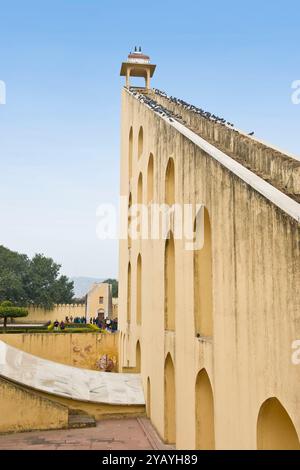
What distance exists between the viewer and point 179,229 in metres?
8.17

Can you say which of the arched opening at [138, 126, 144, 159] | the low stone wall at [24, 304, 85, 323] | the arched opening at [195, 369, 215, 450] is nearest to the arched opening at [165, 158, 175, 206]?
the arched opening at [195, 369, 215, 450]

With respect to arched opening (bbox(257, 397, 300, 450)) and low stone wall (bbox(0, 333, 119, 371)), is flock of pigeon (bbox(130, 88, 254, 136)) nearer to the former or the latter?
arched opening (bbox(257, 397, 300, 450))

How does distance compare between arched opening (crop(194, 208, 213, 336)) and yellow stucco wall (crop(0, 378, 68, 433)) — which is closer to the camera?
arched opening (crop(194, 208, 213, 336))

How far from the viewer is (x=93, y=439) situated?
9.33 meters

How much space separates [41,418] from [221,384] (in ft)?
20.1

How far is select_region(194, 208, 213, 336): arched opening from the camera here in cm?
676

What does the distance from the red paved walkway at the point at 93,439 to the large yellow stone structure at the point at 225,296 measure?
398 millimetres

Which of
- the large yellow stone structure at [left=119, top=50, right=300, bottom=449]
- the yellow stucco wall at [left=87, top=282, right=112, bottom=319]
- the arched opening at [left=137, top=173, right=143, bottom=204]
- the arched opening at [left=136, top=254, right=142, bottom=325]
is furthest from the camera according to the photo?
the yellow stucco wall at [left=87, top=282, right=112, bottom=319]

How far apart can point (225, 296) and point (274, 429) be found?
1.54 m

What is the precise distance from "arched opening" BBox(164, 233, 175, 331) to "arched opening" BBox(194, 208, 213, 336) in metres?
2.31

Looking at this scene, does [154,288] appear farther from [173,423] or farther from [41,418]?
[41,418]

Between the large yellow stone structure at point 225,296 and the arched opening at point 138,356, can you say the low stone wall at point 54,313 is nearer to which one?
the arched opening at point 138,356

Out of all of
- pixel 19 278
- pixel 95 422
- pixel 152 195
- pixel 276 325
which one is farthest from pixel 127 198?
pixel 19 278

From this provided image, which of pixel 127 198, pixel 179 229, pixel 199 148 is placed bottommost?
pixel 179 229
